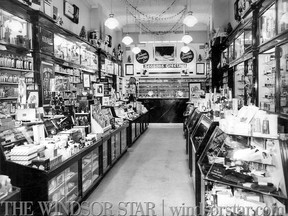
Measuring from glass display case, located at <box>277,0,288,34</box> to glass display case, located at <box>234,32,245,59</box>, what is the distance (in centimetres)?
293

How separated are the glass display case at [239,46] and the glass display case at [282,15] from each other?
293 cm

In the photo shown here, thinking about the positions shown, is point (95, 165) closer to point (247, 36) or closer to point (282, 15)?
point (282, 15)

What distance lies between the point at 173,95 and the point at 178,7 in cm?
538

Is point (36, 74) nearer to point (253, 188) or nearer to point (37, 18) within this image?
point (37, 18)

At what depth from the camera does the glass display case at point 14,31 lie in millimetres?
6052

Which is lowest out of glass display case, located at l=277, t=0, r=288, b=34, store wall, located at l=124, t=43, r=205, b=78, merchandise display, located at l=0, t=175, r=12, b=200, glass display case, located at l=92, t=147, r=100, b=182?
glass display case, located at l=92, t=147, r=100, b=182

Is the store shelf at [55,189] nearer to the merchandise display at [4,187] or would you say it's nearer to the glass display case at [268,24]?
the merchandise display at [4,187]

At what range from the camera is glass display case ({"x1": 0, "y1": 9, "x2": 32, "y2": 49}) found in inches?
238

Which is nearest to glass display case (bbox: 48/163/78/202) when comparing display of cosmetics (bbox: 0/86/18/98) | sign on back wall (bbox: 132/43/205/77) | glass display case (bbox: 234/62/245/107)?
display of cosmetics (bbox: 0/86/18/98)

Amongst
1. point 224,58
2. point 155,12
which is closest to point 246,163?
point 224,58

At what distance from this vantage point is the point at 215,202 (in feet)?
9.91

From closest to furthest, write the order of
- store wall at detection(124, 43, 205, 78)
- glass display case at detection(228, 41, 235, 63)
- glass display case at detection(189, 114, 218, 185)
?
glass display case at detection(189, 114, 218, 185) < glass display case at detection(228, 41, 235, 63) < store wall at detection(124, 43, 205, 78)

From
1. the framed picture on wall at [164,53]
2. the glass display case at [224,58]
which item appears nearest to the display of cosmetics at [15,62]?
the glass display case at [224,58]

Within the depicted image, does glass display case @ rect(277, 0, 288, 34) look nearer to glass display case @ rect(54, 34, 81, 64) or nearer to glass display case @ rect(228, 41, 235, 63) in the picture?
glass display case @ rect(228, 41, 235, 63)
